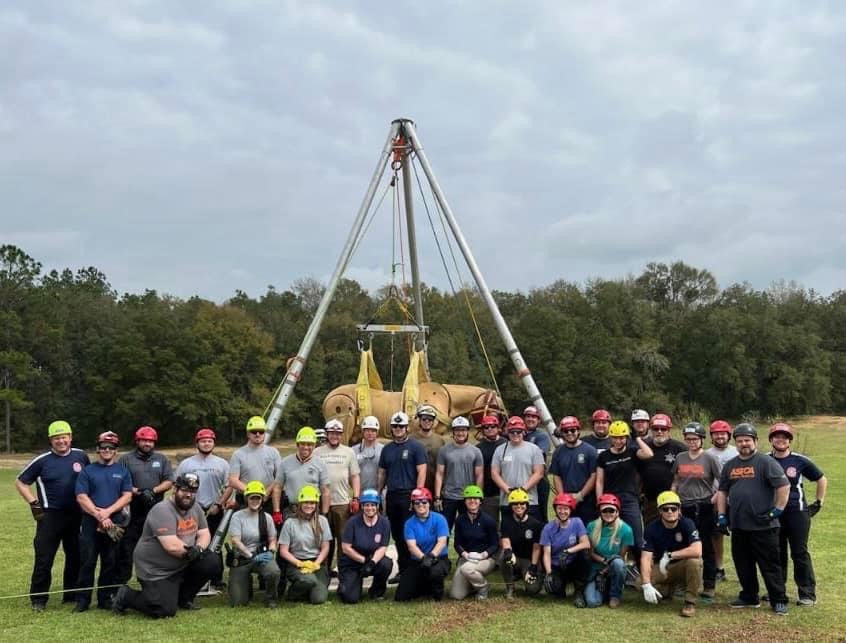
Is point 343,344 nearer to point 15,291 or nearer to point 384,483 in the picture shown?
point 15,291

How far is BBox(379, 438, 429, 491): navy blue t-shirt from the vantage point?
28.2 feet

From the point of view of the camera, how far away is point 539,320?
55.6 meters

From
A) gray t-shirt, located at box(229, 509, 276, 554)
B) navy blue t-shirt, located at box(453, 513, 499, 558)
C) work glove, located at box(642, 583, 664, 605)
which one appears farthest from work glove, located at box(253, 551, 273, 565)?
work glove, located at box(642, 583, 664, 605)

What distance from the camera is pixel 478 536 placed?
8109 mm

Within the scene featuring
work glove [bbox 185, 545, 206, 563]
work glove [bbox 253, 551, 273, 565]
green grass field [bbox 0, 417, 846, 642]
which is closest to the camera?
green grass field [bbox 0, 417, 846, 642]

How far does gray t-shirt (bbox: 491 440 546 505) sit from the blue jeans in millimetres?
1143

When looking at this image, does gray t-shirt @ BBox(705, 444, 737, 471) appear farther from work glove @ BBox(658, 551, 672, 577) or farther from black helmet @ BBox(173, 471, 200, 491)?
black helmet @ BBox(173, 471, 200, 491)

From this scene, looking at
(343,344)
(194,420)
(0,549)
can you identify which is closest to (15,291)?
(194,420)

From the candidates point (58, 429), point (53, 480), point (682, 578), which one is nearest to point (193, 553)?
point (53, 480)

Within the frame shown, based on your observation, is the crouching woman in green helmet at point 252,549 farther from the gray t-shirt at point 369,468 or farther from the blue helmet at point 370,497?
the gray t-shirt at point 369,468

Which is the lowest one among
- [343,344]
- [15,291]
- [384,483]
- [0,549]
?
[0,549]

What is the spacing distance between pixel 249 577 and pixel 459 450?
102 inches

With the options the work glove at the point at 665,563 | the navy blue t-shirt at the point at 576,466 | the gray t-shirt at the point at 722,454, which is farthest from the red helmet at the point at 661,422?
the work glove at the point at 665,563

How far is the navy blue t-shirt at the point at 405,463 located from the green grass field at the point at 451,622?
1.15 meters
